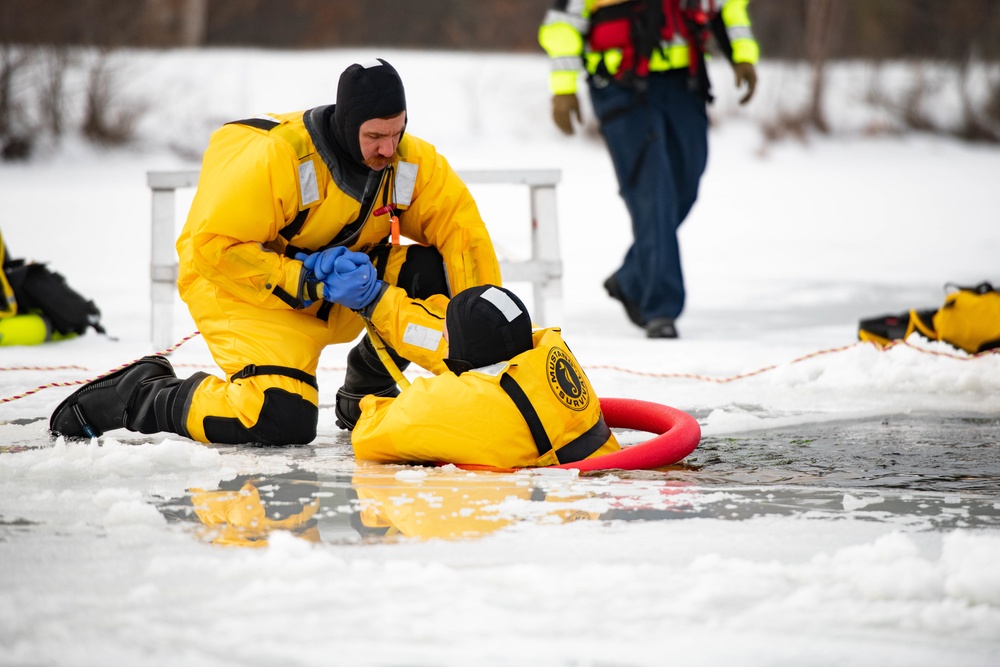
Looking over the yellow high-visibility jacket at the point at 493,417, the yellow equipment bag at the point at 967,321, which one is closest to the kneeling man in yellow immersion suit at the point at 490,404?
the yellow high-visibility jacket at the point at 493,417

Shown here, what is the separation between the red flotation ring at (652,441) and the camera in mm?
2871

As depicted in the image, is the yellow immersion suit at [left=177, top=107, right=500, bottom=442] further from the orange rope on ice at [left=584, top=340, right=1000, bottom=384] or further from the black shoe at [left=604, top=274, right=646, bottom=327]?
the black shoe at [left=604, top=274, right=646, bottom=327]

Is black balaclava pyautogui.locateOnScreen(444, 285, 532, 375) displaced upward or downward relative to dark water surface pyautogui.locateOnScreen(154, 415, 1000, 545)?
upward

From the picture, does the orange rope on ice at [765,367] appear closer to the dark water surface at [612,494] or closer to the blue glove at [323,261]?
the dark water surface at [612,494]

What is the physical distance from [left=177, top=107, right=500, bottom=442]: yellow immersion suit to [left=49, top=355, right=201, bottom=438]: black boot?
8 cm

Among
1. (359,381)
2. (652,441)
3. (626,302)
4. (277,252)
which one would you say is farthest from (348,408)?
(626,302)

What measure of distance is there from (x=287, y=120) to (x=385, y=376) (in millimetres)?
878

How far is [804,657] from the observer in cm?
176

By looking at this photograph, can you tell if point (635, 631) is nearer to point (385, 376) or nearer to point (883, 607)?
point (883, 607)

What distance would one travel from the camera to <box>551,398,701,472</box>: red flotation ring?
2.87m

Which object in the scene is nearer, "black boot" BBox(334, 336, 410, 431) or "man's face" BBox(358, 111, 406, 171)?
"man's face" BBox(358, 111, 406, 171)

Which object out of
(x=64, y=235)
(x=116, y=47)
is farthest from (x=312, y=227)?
(x=116, y=47)

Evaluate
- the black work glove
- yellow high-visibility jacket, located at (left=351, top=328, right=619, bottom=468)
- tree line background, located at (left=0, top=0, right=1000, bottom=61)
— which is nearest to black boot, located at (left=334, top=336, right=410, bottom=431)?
yellow high-visibility jacket, located at (left=351, top=328, right=619, bottom=468)

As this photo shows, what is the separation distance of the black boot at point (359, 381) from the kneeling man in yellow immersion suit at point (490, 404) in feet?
2.00
